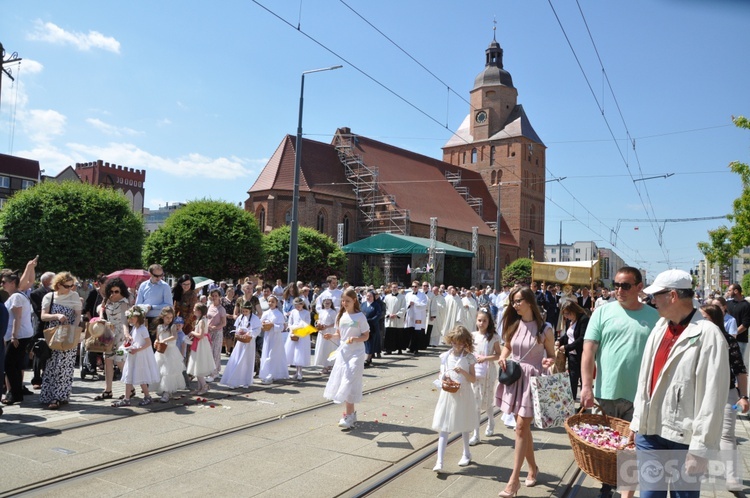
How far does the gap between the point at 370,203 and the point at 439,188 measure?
13550 mm

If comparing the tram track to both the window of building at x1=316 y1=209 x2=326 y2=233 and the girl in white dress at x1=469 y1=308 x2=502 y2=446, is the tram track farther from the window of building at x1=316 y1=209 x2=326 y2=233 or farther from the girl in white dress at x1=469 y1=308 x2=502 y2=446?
the window of building at x1=316 y1=209 x2=326 y2=233

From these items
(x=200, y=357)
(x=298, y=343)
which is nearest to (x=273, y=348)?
(x=298, y=343)

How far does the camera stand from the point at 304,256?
136 feet

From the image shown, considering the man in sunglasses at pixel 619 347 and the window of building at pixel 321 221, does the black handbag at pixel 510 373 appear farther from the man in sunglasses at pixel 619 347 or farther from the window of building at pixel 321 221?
the window of building at pixel 321 221

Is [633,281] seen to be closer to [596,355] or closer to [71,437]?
[596,355]

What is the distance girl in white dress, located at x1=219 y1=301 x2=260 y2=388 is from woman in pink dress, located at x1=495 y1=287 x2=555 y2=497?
596cm

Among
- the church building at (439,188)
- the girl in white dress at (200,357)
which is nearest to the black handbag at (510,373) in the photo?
the girl in white dress at (200,357)

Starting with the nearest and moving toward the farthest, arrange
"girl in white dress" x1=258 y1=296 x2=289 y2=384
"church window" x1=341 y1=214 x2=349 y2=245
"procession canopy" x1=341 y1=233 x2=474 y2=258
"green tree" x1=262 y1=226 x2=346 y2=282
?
1. "girl in white dress" x1=258 y1=296 x2=289 y2=384
2. "green tree" x1=262 y1=226 x2=346 y2=282
3. "procession canopy" x1=341 y1=233 x2=474 y2=258
4. "church window" x1=341 y1=214 x2=349 y2=245

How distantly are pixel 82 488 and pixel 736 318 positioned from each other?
9.91 metres

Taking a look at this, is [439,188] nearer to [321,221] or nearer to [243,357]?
[321,221]

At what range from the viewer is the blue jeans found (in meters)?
3.32

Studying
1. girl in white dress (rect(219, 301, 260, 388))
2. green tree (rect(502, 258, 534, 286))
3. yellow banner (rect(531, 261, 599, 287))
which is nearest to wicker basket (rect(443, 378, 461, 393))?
girl in white dress (rect(219, 301, 260, 388))

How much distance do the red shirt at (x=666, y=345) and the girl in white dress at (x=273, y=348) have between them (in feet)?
27.7

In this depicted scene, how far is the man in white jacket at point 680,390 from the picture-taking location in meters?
3.16
